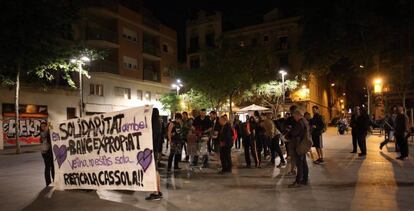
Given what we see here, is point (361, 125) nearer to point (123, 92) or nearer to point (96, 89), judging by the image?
point (96, 89)

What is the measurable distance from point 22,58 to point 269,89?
854 inches

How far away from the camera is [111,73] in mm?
Result: 36125

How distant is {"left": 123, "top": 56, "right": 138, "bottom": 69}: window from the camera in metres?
39.0

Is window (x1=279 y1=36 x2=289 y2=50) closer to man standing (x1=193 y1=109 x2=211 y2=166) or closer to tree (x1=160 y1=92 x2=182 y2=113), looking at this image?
tree (x1=160 y1=92 x2=182 y2=113)

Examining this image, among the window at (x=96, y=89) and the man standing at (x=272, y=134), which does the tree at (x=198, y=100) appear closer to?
the window at (x=96, y=89)

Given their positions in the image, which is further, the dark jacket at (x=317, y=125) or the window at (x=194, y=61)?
the window at (x=194, y=61)

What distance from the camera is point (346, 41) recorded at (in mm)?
33438

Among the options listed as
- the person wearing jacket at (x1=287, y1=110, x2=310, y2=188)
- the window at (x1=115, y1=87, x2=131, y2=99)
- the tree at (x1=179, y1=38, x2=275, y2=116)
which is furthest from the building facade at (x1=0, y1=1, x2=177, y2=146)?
the person wearing jacket at (x1=287, y1=110, x2=310, y2=188)

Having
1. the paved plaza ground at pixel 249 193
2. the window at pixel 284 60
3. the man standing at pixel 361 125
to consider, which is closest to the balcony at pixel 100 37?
the window at pixel 284 60

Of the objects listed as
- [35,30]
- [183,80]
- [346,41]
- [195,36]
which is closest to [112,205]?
[35,30]

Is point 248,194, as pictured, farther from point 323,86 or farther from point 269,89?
point 323,86

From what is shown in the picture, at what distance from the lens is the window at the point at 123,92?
3822 cm

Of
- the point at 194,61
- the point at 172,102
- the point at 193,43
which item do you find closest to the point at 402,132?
the point at 172,102

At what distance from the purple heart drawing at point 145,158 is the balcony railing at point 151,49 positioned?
35273mm
